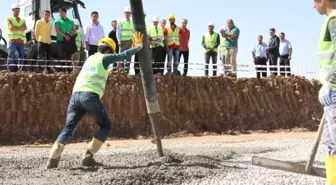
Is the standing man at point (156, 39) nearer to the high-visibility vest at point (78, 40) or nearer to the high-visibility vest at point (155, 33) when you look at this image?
the high-visibility vest at point (155, 33)

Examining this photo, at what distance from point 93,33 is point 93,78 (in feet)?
22.6

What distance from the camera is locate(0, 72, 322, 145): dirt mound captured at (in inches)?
554

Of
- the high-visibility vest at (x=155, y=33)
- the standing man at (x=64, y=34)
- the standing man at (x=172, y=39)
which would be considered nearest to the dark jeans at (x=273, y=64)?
the standing man at (x=172, y=39)

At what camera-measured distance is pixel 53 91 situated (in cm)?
1449

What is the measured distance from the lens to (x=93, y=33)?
1464cm

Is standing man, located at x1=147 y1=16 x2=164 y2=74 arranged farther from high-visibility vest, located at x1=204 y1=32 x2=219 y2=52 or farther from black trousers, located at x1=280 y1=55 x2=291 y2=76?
black trousers, located at x1=280 y1=55 x2=291 y2=76

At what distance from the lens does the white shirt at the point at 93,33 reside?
14.6m

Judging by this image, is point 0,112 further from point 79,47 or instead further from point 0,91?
point 79,47

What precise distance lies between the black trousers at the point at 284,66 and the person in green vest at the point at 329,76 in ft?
42.1

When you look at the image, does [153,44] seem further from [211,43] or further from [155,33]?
[211,43]

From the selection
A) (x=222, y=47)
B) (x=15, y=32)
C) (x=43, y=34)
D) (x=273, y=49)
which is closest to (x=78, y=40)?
(x=43, y=34)

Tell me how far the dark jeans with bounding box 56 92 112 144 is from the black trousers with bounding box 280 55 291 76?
11.1m

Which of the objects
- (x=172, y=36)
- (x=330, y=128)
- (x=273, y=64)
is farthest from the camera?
(x=273, y=64)

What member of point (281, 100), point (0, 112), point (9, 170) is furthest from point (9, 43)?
point (281, 100)
